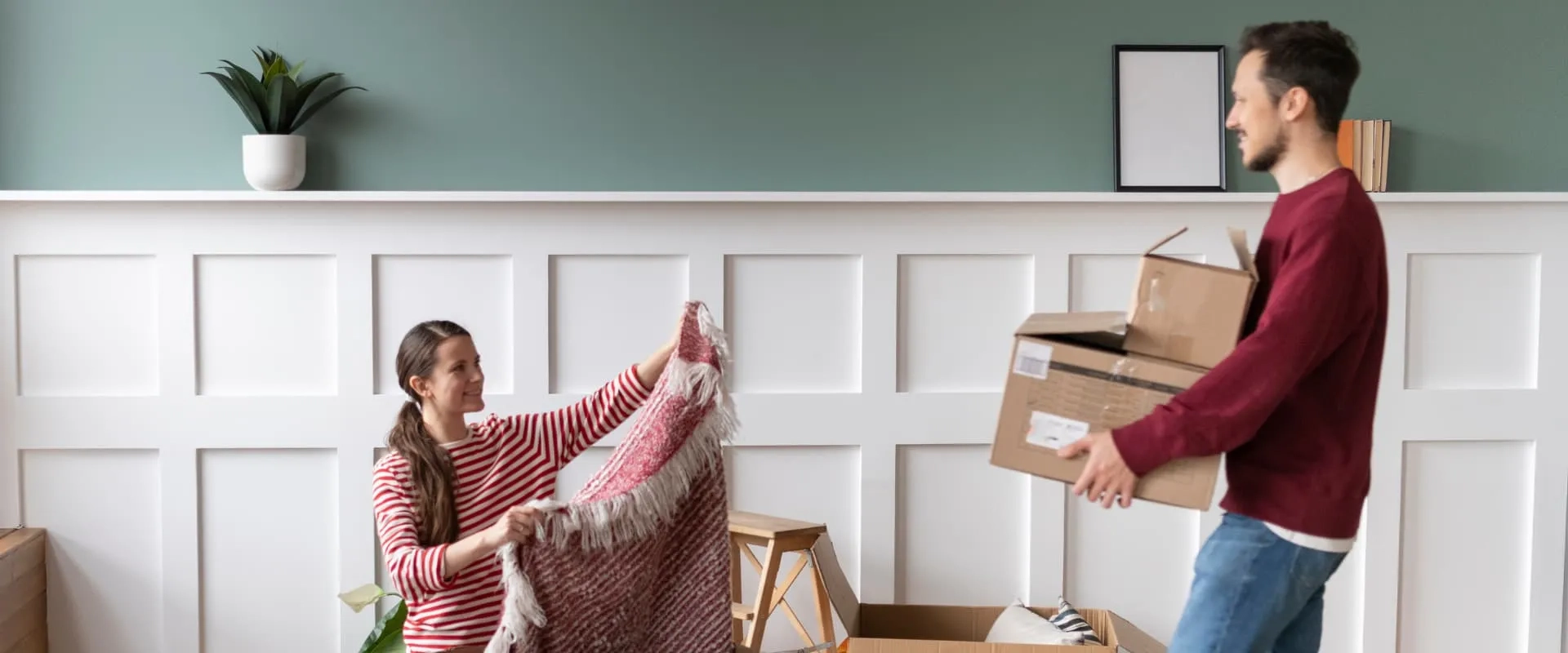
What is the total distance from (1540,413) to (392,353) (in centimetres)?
258

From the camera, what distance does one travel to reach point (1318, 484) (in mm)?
1562

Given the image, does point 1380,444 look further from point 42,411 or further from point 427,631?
point 42,411

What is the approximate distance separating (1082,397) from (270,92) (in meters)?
1.88

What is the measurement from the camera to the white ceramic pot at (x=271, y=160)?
8.64ft

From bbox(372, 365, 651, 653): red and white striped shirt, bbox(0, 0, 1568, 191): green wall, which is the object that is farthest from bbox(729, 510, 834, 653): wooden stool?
bbox(0, 0, 1568, 191): green wall

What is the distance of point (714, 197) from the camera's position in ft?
8.75

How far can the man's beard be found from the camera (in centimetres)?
164

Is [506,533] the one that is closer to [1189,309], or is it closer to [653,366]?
[653,366]

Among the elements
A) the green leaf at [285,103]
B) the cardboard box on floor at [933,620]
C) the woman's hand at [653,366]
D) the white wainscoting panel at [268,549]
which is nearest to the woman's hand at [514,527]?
the woman's hand at [653,366]

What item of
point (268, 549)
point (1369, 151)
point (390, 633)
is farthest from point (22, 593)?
point (1369, 151)

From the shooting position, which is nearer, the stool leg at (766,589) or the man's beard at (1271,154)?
the man's beard at (1271,154)

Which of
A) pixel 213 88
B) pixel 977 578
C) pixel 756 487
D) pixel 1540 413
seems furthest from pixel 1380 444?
pixel 213 88

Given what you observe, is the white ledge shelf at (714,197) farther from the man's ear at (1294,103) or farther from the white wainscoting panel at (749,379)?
the man's ear at (1294,103)

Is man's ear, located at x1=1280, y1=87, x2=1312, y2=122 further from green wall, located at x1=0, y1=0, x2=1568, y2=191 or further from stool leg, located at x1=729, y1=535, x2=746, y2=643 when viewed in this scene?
stool leg, located at x1=729, y1=535, x2=746, y2=643
